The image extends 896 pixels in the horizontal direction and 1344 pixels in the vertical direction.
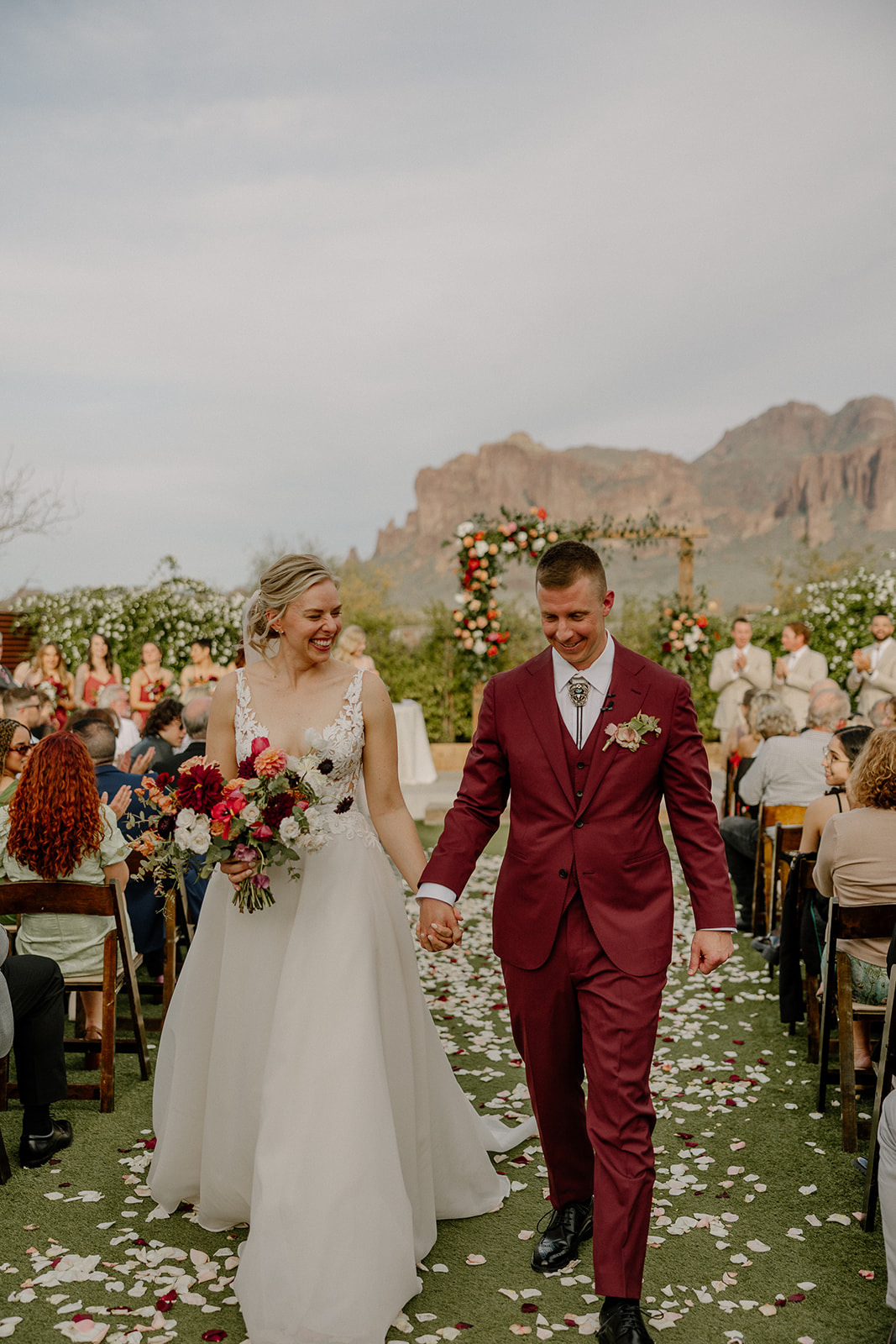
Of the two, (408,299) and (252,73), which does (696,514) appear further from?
(252,73)

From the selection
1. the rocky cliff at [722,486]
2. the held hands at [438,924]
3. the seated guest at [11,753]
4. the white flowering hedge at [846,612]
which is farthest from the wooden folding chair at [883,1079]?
the rocky cliff at [722,486]

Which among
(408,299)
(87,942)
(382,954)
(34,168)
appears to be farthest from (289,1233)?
(408,299)

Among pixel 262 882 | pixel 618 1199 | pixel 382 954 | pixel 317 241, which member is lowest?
pixel 618 1199

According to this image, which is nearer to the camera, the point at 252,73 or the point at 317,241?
the point at 252,73

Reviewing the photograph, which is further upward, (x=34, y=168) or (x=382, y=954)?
(x=34, y=168)

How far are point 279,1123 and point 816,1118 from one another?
8.25ft

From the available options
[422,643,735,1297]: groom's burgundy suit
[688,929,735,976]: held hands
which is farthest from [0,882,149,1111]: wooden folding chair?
[688,929,735,976]: held hands

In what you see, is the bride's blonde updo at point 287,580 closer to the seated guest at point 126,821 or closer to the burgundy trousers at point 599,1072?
the burgundy trousers at point 599,1072

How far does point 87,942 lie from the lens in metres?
4.55

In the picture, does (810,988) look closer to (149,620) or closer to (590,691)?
(590,691)

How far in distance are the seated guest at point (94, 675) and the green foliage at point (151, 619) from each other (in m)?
6.05

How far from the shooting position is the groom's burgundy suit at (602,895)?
268 centimetres

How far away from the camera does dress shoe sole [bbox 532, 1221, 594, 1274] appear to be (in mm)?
3074

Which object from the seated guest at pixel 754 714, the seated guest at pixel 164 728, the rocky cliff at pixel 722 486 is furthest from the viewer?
the rocky cliff at pixel 722 486
